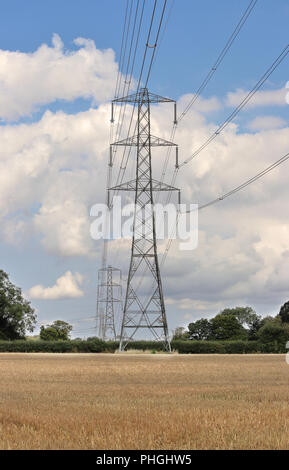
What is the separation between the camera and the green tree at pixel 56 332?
174 metres

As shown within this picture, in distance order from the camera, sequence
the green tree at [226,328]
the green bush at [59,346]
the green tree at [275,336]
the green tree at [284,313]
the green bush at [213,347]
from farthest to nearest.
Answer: the green tree at [226,328] → the green tree at [284,313] → the green tree at [275,336] → the green bush at [59,346] → the green bush at [213,347]

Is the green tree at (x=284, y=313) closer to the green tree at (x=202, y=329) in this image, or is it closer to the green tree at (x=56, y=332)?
the green tree at (x=202, y=329)

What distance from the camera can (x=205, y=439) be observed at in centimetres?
1281

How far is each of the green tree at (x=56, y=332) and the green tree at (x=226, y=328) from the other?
42675 mm

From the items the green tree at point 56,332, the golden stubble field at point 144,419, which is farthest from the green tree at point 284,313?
the golden stubble field at point 144,419

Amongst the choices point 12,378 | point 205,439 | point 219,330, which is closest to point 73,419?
point 205,439

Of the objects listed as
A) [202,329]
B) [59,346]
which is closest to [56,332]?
[202,329]

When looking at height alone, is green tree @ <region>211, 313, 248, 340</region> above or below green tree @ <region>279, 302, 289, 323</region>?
below

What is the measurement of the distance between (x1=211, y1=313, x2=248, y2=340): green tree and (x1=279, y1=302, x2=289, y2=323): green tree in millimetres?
11269

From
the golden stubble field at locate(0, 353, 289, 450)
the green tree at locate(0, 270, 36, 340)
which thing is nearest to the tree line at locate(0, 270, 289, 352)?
the green tree at locate(0, 270, 36, 340)

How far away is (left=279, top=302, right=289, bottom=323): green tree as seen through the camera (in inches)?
6348

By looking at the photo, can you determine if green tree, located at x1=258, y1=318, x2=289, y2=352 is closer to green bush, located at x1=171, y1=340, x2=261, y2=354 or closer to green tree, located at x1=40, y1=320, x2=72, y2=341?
green bush, located at x1=171, y1=340, x2=261, y2=354

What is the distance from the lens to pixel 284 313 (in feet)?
549

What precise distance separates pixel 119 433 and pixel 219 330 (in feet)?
523
